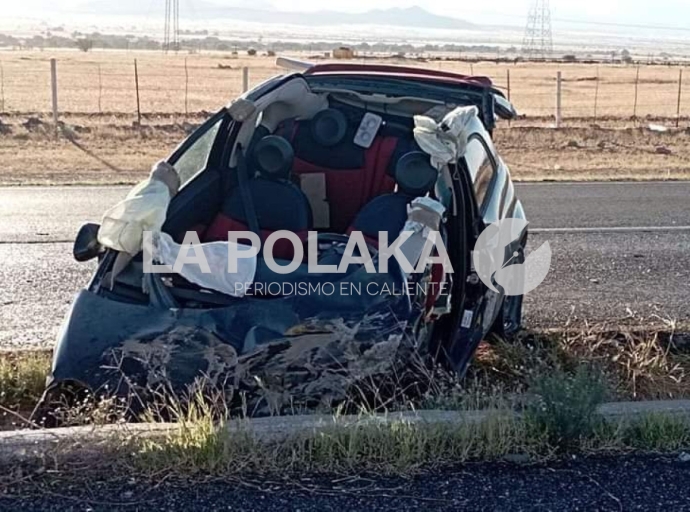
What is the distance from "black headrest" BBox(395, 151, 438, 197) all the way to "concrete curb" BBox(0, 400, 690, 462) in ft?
3.94

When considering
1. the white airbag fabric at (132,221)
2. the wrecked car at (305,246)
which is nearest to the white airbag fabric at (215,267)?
the wrecked car at (305,246)

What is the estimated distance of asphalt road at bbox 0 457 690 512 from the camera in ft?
11.7

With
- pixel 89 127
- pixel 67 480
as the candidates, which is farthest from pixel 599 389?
pixel 89 127

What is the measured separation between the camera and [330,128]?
5.65 meters

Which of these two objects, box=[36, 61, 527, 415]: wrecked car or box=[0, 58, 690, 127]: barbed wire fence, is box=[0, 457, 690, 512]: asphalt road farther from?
box=[0, 58, 690, 127]: barbed wire fence

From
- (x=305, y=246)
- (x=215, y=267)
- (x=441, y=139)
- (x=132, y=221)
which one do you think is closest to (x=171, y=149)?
(x=305, y=246)

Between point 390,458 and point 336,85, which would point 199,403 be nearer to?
point 390,458

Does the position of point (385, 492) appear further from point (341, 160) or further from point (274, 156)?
point (341, 160)

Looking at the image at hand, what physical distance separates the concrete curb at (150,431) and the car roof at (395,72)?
2300 mm

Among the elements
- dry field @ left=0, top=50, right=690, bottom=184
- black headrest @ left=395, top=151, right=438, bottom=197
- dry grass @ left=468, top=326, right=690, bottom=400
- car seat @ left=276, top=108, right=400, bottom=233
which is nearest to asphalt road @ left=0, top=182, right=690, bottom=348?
dry grass @ left=468, top=326, right=690, bottom=400

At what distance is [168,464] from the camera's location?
12.4 feet

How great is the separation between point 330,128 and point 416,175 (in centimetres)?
97

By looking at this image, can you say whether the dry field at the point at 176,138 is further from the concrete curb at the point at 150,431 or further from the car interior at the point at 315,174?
the concrete curb at the point at 150,431

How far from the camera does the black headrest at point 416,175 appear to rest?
4.85 m
